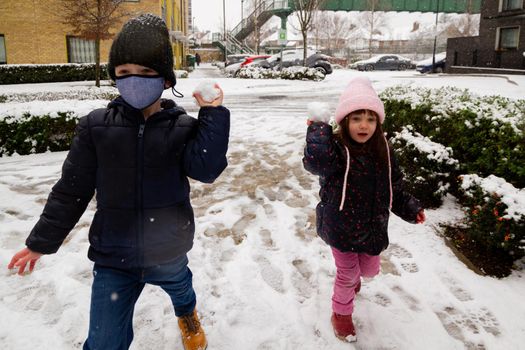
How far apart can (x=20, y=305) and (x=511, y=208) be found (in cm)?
353

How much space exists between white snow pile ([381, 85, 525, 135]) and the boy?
296cm

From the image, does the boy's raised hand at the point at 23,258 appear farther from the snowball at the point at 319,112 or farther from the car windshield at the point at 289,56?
the car windshield at the point at 289,56

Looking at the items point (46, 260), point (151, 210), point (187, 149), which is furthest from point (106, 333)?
point (46, 260)

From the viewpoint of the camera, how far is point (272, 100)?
43.1 feet

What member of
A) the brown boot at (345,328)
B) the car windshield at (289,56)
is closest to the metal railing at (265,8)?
the car windshield at (289,56)

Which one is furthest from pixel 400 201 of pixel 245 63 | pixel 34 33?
pixel 34 33

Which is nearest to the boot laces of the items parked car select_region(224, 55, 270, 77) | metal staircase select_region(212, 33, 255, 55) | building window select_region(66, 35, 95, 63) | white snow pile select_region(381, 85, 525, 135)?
white snow pile select_region(381, 85, 525, 135)

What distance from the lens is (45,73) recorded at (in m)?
22.2

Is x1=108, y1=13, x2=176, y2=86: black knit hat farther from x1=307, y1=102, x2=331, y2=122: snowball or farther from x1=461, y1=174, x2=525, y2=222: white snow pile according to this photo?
x1=461, y1=174, x2=525, y2=222: white snow pile

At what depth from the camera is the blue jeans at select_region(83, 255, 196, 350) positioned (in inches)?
70.4

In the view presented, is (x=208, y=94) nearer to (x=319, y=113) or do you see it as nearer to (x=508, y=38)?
(x=319, y=113)

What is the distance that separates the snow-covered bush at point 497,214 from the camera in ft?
9.65

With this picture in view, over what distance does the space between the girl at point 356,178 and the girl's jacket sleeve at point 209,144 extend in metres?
0.60

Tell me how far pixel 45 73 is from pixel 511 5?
2541 cm
